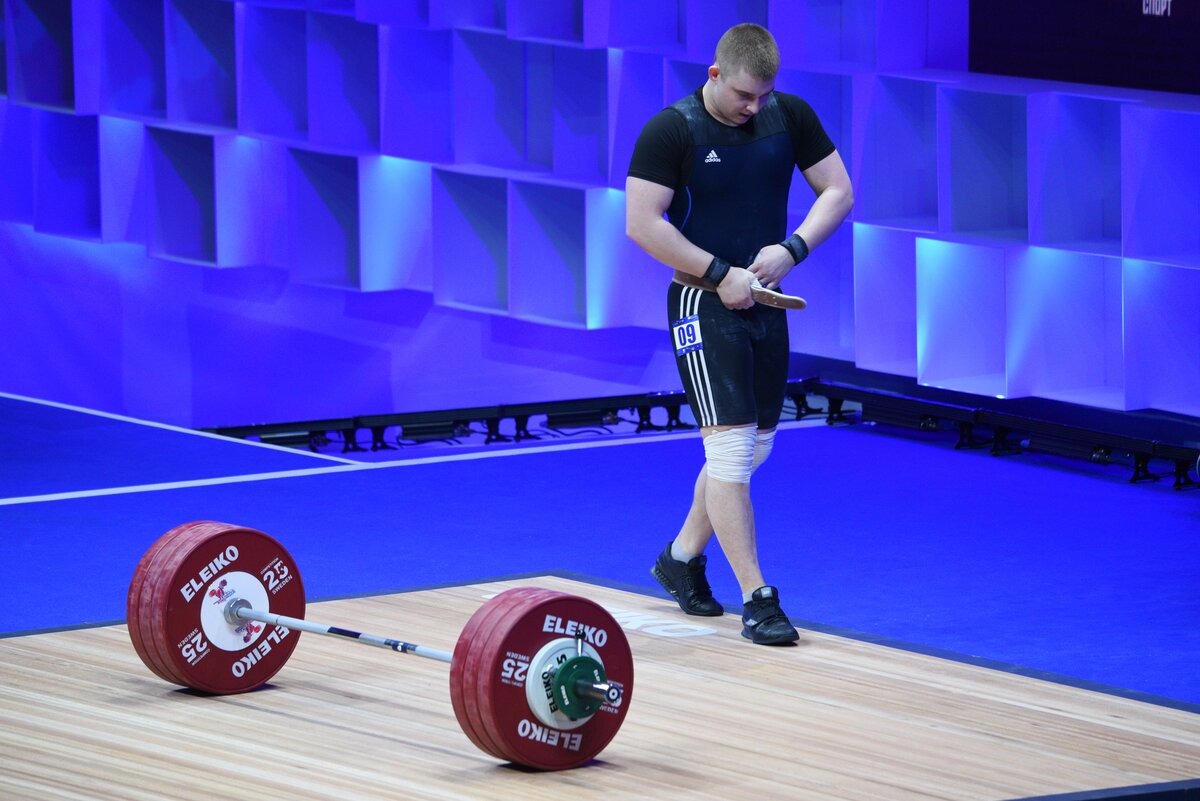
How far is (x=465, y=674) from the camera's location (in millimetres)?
3549

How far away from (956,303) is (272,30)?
12.6 feet

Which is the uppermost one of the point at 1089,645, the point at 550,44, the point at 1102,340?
the point at 550,44

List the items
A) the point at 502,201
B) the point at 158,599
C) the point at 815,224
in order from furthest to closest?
1. the point at 502,201
2. the point at 815,224
3. the point at 158,599

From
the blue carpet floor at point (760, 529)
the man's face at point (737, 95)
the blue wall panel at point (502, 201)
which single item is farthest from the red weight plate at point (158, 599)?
the blue wall panel at point (502, 201)

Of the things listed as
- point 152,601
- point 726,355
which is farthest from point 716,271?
point 152,601

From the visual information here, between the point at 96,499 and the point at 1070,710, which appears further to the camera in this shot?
the point at 96,499

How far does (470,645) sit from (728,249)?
137 centimetres

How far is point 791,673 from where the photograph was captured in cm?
433

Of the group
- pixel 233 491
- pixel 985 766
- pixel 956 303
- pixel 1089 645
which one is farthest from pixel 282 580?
pixel 956 303

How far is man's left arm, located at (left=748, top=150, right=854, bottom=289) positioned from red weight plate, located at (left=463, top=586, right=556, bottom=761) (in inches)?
47.7

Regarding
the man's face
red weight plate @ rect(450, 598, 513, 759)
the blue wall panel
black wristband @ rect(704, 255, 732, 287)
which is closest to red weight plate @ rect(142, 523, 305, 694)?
red weight plate @ rect(450, 598, 513, 759)

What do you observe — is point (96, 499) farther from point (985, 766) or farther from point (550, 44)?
point (985, 766)

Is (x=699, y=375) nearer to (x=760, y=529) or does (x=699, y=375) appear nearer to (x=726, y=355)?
(x=726, y=355)

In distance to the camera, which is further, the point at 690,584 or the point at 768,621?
the point at 690,584
